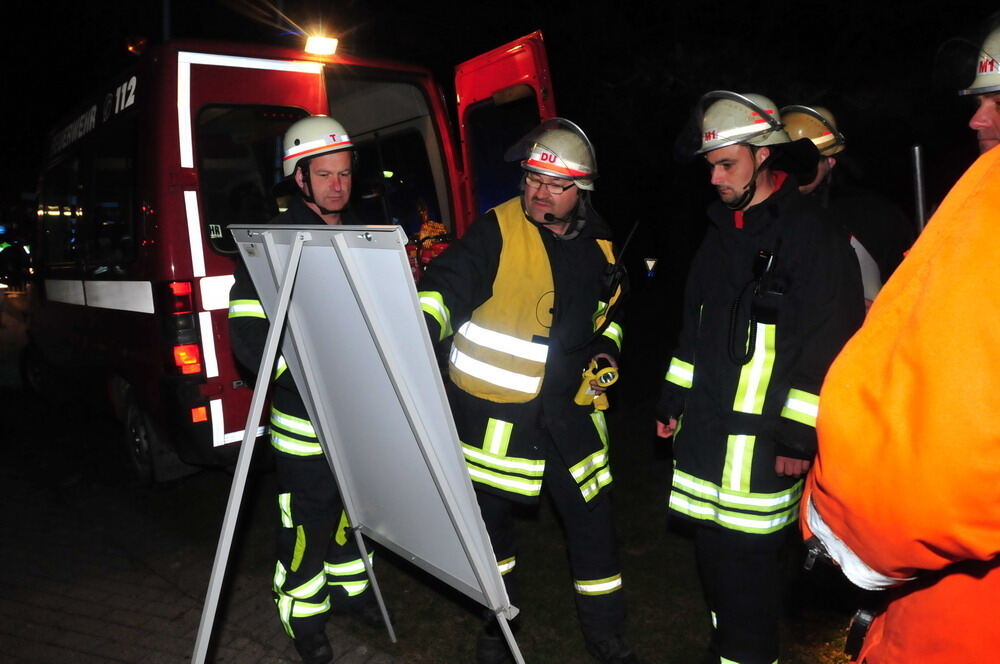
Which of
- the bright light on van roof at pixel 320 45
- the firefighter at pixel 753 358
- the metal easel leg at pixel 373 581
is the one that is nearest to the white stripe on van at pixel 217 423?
the metal easel leg at pixel 373 581

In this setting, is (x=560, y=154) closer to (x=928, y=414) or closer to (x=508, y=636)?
(x=508, y=636)

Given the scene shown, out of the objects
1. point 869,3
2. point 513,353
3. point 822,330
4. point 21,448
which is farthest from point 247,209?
point 869,3

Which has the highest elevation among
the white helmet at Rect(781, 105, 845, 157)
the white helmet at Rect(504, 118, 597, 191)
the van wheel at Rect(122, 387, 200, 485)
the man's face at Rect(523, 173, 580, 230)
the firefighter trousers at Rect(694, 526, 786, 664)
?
the white helmet at Rect(781, 105, 845, 157)

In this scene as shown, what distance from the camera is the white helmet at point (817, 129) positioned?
3182 mm

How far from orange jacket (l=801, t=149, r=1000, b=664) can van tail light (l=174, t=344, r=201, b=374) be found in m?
3.47

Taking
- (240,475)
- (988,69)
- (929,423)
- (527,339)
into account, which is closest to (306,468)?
(240,475)

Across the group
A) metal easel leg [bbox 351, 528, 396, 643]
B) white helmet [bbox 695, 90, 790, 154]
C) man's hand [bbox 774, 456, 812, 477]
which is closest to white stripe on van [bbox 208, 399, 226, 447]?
metal easel leg [bbox 351, 528, 396, 643]

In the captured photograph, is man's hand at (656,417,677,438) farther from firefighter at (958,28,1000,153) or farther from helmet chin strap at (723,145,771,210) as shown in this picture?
firefighter at (958,28,1000,153)

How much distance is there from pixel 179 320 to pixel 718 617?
9.33 feet

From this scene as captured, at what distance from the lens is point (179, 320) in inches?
149

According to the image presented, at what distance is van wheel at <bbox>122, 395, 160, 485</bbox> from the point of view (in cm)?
455

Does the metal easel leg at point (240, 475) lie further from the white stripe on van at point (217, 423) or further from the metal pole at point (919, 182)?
the white stripe on van at point (217, 423)

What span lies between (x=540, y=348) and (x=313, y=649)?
4.74 feet

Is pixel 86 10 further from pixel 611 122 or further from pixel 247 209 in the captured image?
pixel 247 209
